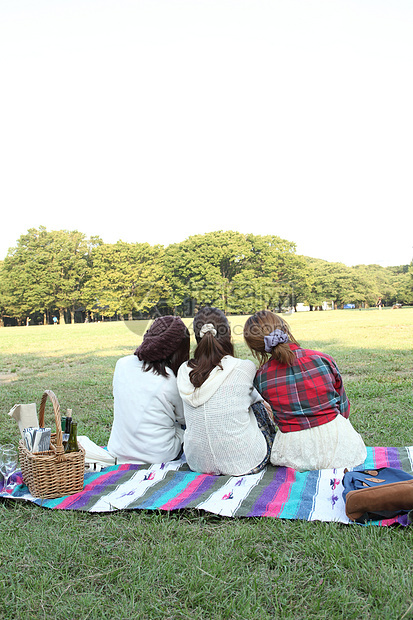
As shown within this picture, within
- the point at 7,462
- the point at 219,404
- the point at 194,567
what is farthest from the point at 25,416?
the point at 194,567

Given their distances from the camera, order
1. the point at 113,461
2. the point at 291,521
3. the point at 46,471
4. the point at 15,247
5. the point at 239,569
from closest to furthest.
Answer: the point at 239,569, the point at 291,521, the point at 46,471, the point at 113,461, the point at 15,247

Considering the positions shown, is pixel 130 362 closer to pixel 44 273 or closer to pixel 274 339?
pixel 274 339

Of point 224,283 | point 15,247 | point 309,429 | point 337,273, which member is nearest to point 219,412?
point 309,429

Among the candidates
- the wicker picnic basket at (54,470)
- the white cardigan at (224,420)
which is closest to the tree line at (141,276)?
the white cardigan at (224,420)

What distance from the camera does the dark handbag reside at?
2453 millimetres

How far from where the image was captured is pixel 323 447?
10.8 ft

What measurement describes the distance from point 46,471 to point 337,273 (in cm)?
6581

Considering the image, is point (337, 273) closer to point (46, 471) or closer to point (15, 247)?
point (15, 247)

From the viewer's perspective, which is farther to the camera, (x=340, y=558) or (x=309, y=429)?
(x=309, y=429)

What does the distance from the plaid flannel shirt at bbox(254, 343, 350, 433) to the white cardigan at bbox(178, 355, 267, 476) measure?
0.16 metres

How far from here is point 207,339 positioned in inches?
127

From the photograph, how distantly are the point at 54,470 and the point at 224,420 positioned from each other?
47.2 inches

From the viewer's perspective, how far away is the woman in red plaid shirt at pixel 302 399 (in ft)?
10.7

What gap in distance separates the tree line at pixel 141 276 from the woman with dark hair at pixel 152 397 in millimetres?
41776
